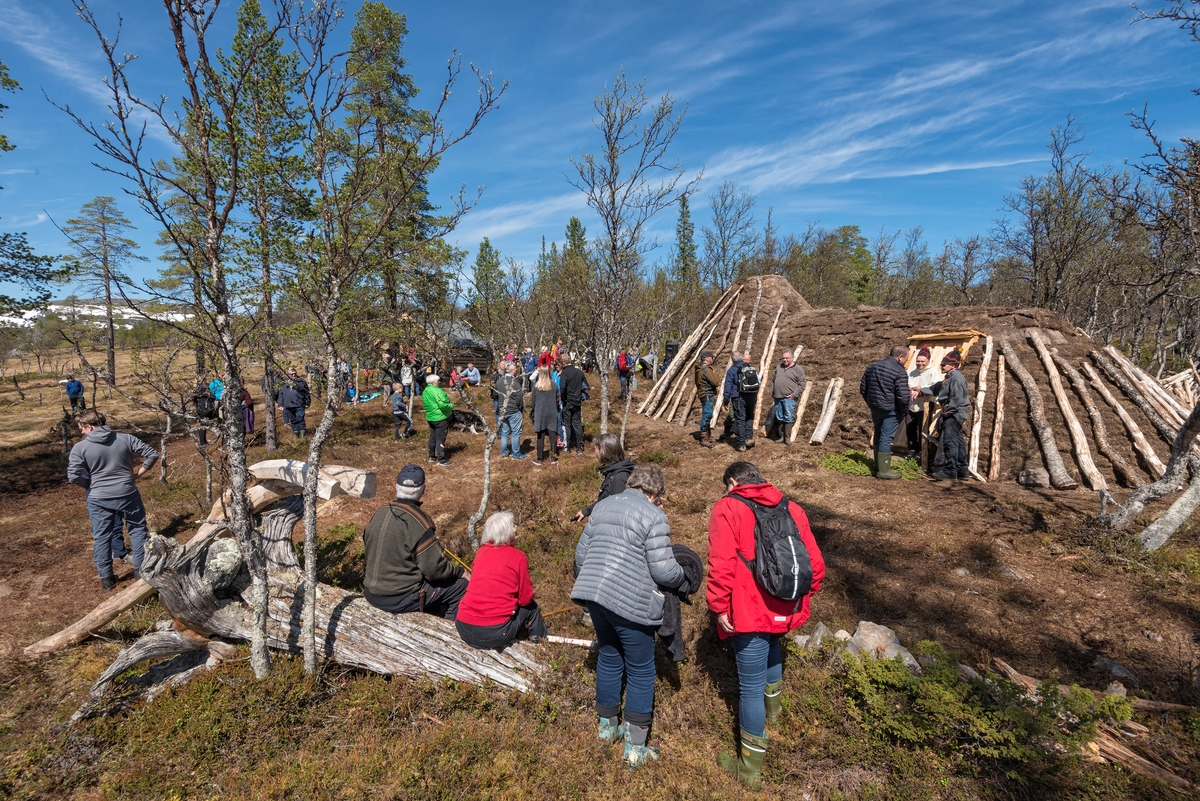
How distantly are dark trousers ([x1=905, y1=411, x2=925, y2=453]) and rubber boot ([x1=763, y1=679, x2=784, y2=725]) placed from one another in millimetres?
7113

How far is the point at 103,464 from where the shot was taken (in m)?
5.96

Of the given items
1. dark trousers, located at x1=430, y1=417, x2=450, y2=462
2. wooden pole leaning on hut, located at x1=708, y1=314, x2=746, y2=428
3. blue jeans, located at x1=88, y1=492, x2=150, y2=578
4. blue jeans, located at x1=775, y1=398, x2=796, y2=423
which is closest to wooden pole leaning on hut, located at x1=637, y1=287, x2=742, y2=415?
wooden pole leaning on hut, located at x1=708, y1=314, x2=746, y2=428

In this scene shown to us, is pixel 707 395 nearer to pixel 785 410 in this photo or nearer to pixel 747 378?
pixel 747 378

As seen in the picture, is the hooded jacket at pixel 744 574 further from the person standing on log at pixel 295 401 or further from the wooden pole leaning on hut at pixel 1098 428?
the person standing on log at pixel 295 401

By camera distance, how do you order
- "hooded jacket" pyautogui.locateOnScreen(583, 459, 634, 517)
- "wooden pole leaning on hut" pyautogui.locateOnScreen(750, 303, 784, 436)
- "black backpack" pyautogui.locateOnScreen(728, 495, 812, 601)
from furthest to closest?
"wooden pole leaning on hut" pyautogui.locateOnScreen(750, 303, 784, 436), "hooded jacket" pyautogui.locateOnScreen(583, 459, 634, 517), "black backpack" pyautogui.locateOnScreen(728, 495, 812, 601)

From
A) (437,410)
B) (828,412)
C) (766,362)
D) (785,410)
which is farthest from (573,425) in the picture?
(766,362)

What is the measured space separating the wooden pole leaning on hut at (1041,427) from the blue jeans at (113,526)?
1260cm

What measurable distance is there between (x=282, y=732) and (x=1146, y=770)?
225 inches

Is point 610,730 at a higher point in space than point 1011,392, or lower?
lower

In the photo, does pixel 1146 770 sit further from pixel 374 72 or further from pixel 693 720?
pixel 374 72

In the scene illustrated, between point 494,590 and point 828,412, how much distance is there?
8.66 m

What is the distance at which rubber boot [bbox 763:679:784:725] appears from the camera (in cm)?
368

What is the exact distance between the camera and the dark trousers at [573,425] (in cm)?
1079

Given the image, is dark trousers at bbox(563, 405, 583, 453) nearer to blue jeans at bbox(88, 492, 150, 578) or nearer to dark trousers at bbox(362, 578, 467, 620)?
dark trousers at bbox(362, 578, 467, 620)
